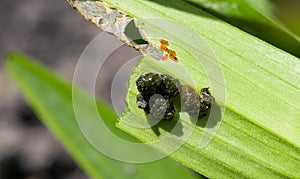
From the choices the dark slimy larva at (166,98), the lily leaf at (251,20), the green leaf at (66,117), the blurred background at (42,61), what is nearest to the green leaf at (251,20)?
the lily leaf at (251,20)

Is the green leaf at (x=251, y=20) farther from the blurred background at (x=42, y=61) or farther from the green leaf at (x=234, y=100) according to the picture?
the blurred background at (x=42, y=61)

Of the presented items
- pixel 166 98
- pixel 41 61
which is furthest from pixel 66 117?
pixel 41 61

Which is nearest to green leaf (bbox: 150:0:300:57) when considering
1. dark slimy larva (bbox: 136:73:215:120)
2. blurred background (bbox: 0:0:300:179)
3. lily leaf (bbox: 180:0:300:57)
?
lily leaf (bbox: 180:0:300:57)

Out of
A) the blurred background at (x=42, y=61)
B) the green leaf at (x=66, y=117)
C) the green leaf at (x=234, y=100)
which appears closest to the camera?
the green leaf at (x=234, y=100)

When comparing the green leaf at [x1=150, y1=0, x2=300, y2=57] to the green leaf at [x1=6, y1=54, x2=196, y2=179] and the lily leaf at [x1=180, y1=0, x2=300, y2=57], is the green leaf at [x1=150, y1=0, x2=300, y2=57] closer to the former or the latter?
the lily leaf at [x1=180, y1=0, x2=300, y2=57]

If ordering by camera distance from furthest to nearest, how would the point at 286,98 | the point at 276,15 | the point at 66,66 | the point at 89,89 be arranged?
the point at 66,66 → the point at 89,89 → the point at 276,15 → the point at 286,98

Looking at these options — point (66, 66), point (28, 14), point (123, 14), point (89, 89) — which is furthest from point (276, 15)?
point (28, 14)

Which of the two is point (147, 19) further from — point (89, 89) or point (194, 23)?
point (89, 89)
